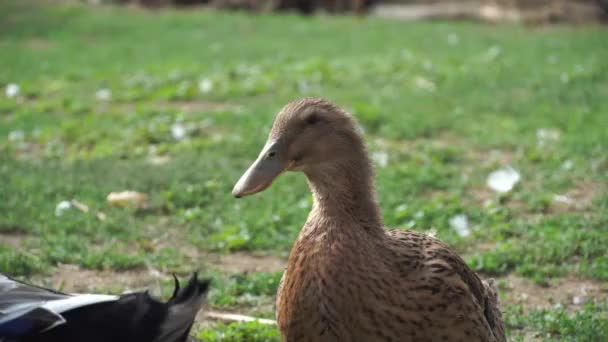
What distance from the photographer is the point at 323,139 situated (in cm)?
329

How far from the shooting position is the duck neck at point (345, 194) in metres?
3.30

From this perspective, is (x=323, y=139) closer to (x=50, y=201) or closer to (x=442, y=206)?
(x=442, y=206)

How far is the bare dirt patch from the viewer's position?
177 inches

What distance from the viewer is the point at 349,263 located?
318 cm

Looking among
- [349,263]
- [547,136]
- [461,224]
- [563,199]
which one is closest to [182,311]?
[349,263]

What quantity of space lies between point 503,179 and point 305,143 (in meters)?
3.20

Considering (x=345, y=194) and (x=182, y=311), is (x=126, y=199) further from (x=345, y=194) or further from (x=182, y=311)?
(x=345, y=194)

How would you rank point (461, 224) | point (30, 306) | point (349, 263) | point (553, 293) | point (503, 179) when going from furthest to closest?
point (503, 179)
point (461, 224)
point (553, 293)
point (349, 263)
point (30, 306)

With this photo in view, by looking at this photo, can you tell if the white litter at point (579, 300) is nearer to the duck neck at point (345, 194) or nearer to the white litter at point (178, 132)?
the duck neck at point (345, 194)

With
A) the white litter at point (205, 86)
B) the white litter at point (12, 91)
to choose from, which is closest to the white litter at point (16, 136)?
the white litter at point (12, 91)

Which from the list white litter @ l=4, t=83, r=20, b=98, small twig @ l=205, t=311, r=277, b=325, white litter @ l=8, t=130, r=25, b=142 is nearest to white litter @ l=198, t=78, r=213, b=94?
white litter @ l=4, t=83, r=20, b=98

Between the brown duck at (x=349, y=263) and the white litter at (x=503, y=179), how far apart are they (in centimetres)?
267

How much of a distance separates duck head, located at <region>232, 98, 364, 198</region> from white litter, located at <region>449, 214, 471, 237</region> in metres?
2.20

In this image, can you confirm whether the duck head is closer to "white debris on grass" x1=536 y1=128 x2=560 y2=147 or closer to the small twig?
the small twig
